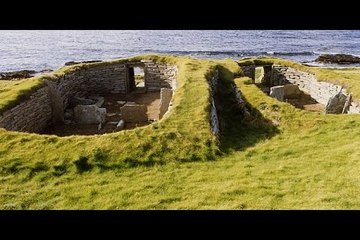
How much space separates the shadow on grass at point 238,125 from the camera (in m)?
16.7

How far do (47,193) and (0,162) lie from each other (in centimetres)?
296

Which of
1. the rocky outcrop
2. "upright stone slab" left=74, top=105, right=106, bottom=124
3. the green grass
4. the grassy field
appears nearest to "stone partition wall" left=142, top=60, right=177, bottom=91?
"upright stone slab" left=74, top=105, right=106, bottom=124

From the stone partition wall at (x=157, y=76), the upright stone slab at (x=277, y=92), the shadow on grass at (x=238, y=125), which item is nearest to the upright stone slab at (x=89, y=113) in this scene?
the shadow on grass at (x=238, y=125)

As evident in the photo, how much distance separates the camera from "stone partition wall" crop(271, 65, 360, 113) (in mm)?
26203

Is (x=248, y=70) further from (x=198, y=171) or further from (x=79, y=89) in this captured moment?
(x=198, y=171)

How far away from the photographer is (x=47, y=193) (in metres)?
11.4

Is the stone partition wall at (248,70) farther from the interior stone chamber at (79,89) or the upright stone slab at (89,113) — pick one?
the upright stone slab at (89,113)

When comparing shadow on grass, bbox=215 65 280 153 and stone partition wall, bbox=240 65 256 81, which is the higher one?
stone partition wall, bbox=240 65 256 81

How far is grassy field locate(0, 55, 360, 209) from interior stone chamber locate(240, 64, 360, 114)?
498 cm

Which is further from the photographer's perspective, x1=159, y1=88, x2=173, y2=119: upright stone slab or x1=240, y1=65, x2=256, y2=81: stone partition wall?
x1=240, y1=65, x2=256, y2=81: stone partition wall

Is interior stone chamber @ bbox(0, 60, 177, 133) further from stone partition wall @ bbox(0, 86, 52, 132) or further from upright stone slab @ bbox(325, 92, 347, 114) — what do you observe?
upright stone slab @ bbox(325, 92, 347, 114)

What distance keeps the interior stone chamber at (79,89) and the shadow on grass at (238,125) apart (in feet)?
12.6

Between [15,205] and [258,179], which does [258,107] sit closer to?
[258,179]

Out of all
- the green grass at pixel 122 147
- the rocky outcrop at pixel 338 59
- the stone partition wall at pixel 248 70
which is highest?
the stone partition wall at pixel 248 70
